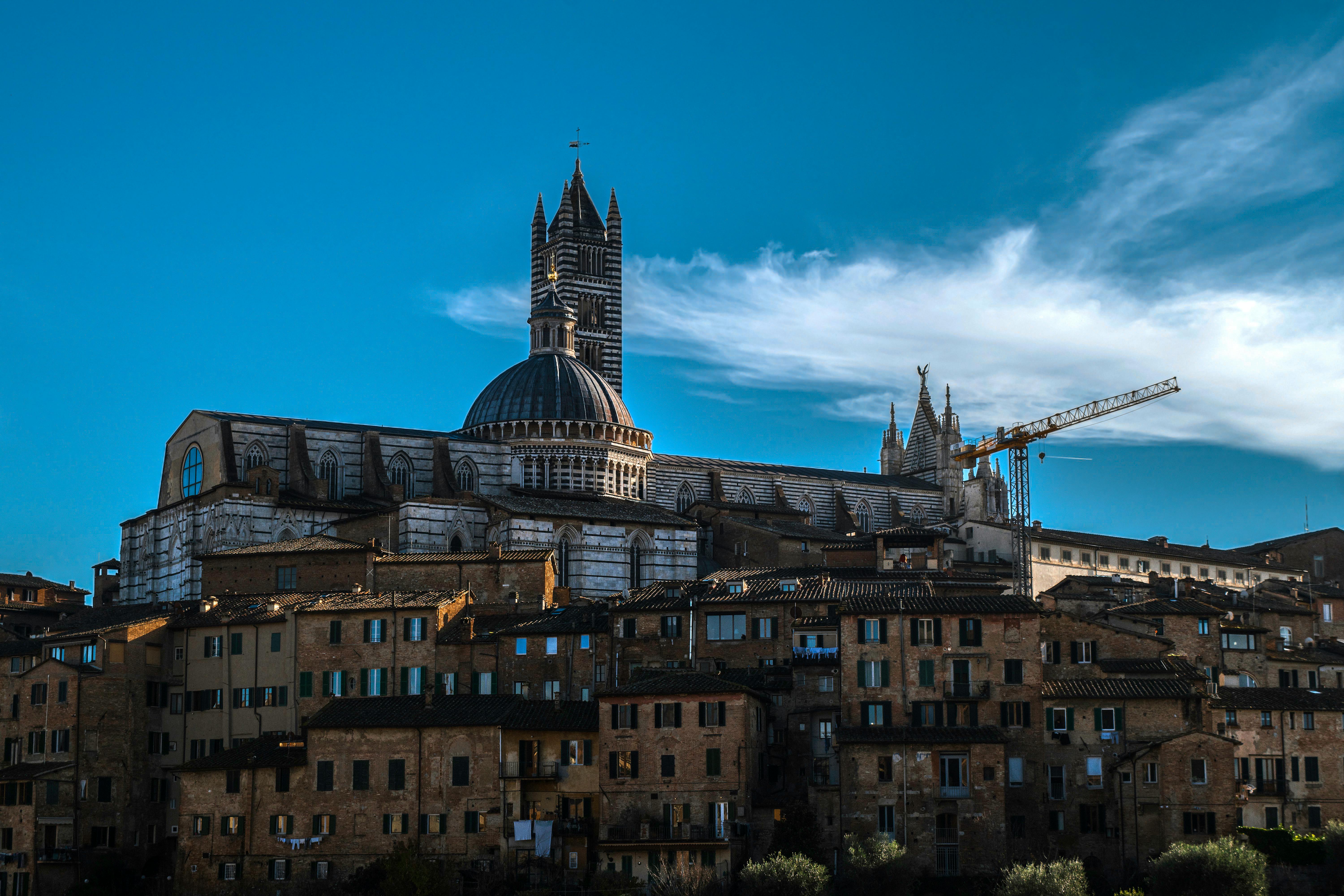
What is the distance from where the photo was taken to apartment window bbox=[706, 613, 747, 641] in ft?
200

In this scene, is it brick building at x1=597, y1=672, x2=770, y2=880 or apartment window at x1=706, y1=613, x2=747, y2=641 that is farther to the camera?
apartment window at x1=706, y1=613, x2=747, y2=641

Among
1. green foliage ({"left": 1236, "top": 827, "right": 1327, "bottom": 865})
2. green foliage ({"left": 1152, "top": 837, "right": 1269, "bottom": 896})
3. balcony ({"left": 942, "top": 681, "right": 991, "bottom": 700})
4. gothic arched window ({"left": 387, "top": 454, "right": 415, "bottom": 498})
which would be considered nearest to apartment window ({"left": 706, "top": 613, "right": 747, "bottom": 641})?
balcony ({"left": 942, "top": 681, "right": 991, "bottom": 700})

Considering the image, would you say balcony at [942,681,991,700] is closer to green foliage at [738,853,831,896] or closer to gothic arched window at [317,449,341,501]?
green foliage at [738,853,831,896]

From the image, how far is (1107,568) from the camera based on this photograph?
92.9 meters

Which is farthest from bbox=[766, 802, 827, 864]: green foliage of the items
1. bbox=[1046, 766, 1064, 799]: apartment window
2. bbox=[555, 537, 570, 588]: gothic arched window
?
bbox=[555, 537, 570, 588]: gothic arched window

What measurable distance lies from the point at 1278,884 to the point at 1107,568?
136 feet

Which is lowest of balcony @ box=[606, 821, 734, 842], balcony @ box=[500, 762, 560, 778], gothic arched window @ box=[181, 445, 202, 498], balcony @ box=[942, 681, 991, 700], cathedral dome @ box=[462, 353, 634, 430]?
balcony @ box=[606, 821, 734, 842]

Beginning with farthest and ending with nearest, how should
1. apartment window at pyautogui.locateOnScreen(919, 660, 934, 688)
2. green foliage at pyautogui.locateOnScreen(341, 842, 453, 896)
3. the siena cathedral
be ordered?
the siena cathedral → apartment window at pyautogui.locateOnScreen(919, 660, 934, 688) → green foliage at pyautogui.locateOnScreen(341, 842, 453, 896)

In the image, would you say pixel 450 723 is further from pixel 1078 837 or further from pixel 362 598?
pixel 1078 837

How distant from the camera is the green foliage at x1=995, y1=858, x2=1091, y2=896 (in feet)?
156

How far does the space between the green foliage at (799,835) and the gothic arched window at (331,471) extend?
43171mm

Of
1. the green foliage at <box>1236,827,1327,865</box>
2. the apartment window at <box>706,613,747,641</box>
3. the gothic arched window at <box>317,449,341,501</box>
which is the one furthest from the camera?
the gothic arched window at <box>317,449,341,501</box>

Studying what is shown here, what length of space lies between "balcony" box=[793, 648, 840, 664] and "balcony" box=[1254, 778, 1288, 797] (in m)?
13.8

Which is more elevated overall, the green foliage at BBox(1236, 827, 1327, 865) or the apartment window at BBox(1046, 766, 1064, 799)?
the apartment window at BBox(1046, 766, 1064, 799)
